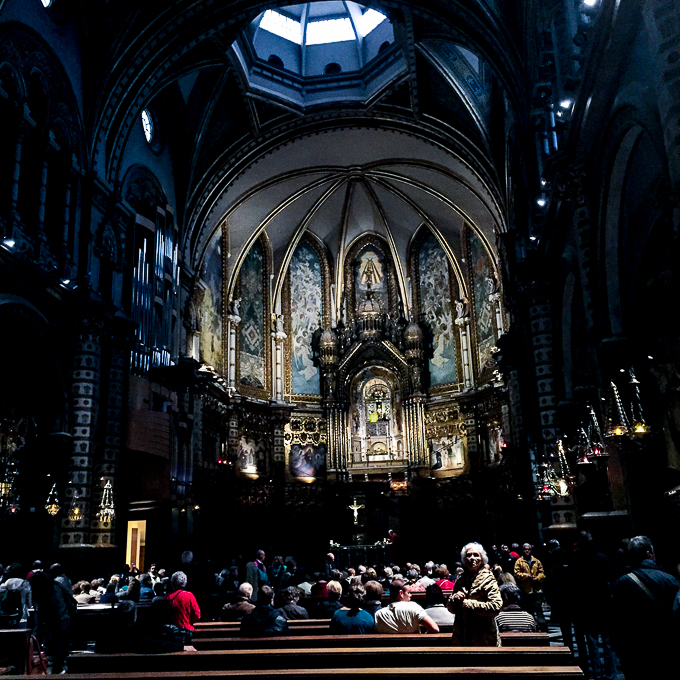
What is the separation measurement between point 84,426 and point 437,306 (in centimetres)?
1829

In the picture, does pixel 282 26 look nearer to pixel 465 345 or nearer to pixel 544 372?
pixel 465 345

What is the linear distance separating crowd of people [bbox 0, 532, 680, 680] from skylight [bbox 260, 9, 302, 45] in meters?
19.4

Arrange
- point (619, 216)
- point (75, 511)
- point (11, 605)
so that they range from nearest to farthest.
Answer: point (11, 605) < point (619, 216) < point (75, 511)

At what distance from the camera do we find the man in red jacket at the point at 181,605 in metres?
8.01

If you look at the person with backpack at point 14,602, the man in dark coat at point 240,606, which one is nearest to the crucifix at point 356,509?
the person with backpack at point 14,602

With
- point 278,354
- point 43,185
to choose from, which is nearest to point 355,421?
point 278,354

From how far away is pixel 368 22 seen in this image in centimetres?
2556

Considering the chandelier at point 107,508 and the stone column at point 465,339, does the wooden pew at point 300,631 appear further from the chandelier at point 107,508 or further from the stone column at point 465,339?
the stone column at point 465,339

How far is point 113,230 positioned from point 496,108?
12414mm

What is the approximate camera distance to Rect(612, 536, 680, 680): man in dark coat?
18.1 feet

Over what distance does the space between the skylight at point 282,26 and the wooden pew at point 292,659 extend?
77.5 feet

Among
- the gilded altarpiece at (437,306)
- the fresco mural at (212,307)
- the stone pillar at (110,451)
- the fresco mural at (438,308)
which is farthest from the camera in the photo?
the fresco mural at (438,308)

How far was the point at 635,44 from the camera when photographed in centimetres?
909

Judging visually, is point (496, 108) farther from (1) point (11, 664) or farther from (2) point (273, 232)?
(1) point (11, 664)
